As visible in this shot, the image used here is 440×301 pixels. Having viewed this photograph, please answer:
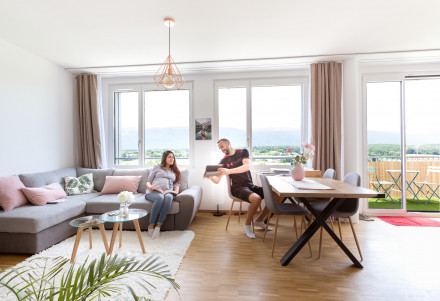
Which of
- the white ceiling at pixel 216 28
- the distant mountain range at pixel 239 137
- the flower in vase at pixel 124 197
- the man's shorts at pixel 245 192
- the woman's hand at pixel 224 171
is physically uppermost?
the white ceiling at pixel 216 28

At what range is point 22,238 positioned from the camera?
99.5 inches

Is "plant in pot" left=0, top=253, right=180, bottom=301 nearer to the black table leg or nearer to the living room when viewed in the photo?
the living room

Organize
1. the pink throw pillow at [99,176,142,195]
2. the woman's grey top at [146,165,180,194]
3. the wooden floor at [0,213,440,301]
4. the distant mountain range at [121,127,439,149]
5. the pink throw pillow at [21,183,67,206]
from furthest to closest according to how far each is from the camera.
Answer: the distant mountain range at [121,127,439,149], the pink throw pillow at [99,176,142,195], the woman's grey top at [146,165,180,194], the pink throw pillow at [21,183,67,206], the wooden floor at [0,213,440,301]

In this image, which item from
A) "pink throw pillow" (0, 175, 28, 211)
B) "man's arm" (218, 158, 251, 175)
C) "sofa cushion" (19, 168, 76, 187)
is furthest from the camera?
"man's arm" (218, 158, 251, 175)

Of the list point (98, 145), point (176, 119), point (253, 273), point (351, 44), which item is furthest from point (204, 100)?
point (253, 273)

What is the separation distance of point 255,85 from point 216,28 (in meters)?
1.59

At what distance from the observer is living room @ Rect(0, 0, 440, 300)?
2270 mm

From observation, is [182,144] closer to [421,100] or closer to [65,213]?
[65,213]

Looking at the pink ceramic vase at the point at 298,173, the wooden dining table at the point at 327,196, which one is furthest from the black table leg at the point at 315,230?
the pink ceramic vase at the point at 298,173

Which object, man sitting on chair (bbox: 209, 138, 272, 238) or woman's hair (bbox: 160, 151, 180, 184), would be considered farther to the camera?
woman's hair (bbox: 160, 151, 180, 184)

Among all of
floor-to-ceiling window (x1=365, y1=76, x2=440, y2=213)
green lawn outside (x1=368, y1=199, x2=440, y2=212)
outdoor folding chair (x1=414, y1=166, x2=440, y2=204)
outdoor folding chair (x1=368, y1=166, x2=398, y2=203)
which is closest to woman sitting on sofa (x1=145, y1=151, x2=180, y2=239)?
floor-to-ceiling window (x1=365, y1=76, x2=440, y2=213)

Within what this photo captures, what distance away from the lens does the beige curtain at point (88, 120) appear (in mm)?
4297

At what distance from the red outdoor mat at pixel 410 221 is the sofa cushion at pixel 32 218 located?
4.63 meters

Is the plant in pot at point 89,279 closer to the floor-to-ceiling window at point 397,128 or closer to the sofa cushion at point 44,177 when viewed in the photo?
the sofa cushion at point 44,177
